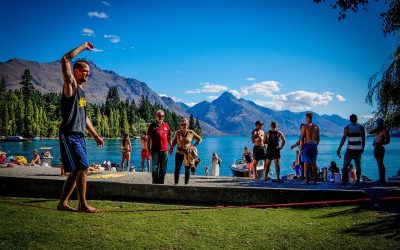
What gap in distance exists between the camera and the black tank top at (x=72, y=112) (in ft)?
15.1

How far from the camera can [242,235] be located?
5316 mm

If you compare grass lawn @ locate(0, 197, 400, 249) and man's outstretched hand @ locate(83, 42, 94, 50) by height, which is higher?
man's outstretched hand @ locate(83, 42, 94, 50)

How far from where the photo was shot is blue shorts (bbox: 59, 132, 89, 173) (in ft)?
15.2

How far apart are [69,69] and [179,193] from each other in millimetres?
5136

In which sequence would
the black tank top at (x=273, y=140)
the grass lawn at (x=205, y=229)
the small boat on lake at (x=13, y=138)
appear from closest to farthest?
the grass lawn at (x=205, y=229) < the black tank top at (x=273, y=140) < the small boat on lake at (x=13, y=138)

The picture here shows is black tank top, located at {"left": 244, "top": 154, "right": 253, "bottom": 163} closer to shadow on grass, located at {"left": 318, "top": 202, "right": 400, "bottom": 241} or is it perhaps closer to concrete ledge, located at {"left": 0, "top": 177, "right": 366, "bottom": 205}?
concrete ledge, located at {"left": 0, "top": 177, "right": 366, "bottom": 205}

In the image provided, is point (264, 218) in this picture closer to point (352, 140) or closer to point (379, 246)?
point (379, 246)

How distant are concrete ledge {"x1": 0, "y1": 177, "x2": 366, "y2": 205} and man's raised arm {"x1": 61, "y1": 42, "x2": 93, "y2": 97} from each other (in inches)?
187

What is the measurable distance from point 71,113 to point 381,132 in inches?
426

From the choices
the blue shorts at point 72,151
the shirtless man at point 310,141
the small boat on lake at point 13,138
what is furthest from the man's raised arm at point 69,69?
the small boat on lake at point 13,138

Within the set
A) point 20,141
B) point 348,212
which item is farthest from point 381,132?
point 20,141

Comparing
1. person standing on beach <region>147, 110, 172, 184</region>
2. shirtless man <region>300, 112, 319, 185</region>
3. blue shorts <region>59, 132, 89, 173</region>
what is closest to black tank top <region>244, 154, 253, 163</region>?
shirtless man <region>300, 112, 319, 185</region>

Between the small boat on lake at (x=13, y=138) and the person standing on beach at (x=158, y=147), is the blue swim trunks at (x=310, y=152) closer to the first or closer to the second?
the person standing on beach at (x=158, y=147)

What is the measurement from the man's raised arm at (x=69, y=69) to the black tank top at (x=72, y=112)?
109mm
